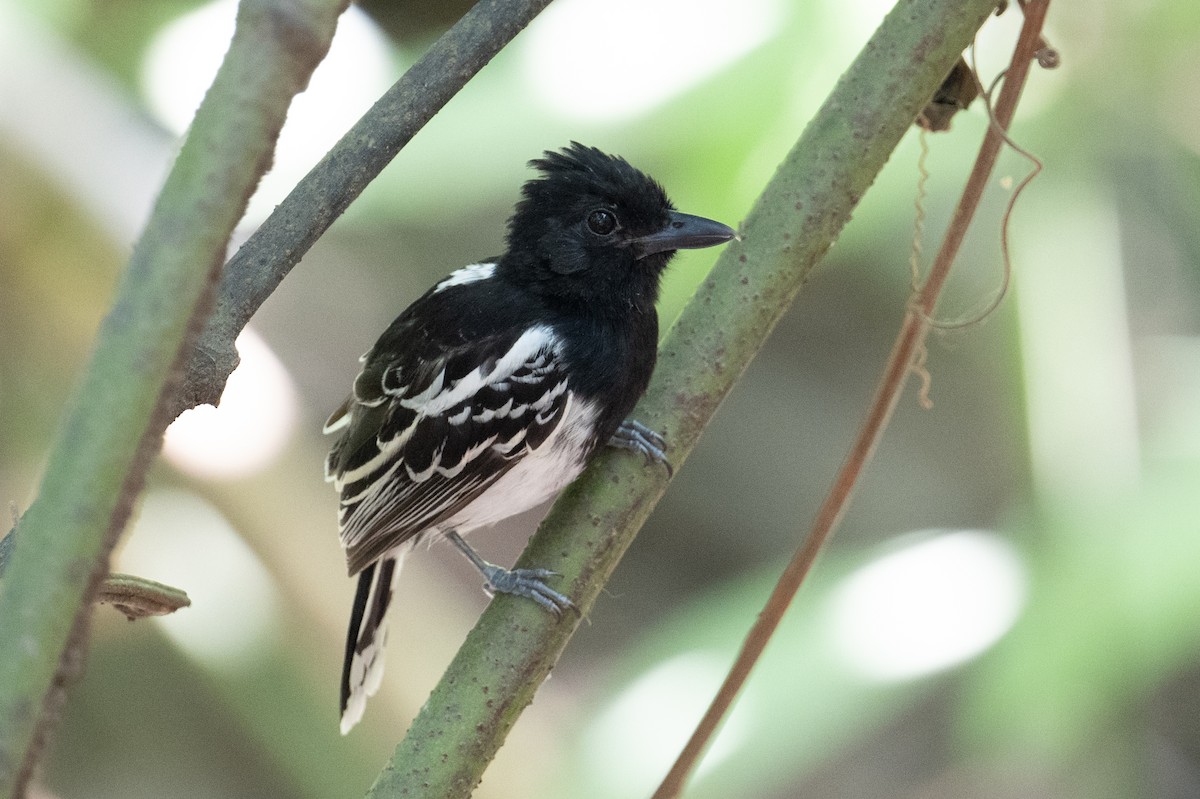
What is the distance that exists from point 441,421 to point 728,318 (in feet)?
1.78

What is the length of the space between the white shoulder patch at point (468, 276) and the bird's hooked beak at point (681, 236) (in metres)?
0.24

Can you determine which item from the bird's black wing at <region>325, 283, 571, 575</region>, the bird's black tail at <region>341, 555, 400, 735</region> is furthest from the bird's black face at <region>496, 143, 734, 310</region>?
the bird's black tail at <region>341, 555, 400, 735</region>

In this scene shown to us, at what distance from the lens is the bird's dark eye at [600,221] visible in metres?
1.73

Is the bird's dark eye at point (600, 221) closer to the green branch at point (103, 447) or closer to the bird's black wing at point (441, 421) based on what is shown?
the bird's black wing at point (441, 421)

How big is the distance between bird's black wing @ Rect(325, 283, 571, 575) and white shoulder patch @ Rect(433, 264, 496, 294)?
0.03 m

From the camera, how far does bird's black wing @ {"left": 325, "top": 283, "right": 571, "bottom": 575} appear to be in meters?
1.64

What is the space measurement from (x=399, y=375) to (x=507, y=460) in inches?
8.6

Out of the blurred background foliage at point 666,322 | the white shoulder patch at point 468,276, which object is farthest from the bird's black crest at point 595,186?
the blurred background foliage at point 666,322

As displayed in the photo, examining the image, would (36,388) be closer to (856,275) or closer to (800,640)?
(800,640)

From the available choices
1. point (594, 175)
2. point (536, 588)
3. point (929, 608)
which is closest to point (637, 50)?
point (594, 175)

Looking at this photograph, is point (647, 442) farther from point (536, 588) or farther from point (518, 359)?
point (518, 359)

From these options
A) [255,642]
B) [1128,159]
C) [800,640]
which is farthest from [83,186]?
[1128,159]

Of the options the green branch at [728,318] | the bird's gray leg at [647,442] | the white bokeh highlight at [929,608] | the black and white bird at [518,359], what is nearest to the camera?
the green branch at [728,318]

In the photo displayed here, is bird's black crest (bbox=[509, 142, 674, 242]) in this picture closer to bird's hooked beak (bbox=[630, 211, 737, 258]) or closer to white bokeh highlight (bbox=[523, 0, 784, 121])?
bird's hooked beak (bbox=[630, 211, 737, 258])
